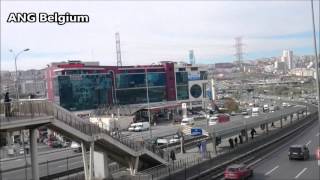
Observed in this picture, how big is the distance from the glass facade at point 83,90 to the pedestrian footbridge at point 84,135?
201ft

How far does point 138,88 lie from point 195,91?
54.8 feet

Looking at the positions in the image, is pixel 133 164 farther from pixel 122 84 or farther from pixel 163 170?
pixel 122 84

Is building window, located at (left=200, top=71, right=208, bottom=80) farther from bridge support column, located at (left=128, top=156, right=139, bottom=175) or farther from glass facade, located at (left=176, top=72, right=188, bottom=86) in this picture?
bridge support column, located at (left=128, top=156, right=139, bottom=175)

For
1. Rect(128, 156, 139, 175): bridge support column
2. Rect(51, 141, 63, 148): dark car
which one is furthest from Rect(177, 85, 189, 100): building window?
Rect(128, 156, 139, 175): bridge support column

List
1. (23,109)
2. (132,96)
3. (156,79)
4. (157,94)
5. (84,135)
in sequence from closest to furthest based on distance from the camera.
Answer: (23,109), (84,135), (132,96), (156,79), (157,94)

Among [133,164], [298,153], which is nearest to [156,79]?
[298,153]

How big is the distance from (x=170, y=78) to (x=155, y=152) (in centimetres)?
7780

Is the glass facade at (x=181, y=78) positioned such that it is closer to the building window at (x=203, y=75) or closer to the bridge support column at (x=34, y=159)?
the building window at (x=203, y=75)

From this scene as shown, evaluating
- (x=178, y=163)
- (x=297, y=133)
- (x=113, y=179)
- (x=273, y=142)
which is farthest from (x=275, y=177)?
(x=297, y=133)

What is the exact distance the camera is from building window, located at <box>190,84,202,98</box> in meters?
117

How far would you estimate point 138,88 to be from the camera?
108 metres

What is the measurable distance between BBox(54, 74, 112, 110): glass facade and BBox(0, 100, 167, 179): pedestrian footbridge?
61.4 m

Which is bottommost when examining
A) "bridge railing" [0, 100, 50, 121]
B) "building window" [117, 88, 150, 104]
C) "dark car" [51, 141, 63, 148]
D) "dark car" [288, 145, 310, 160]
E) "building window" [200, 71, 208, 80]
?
"dark car" [51, 141, 63, 148]

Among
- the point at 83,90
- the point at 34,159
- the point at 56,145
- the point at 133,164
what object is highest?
the point at 83,90
